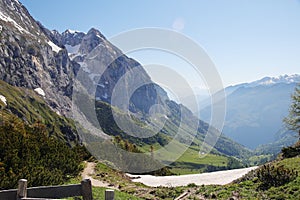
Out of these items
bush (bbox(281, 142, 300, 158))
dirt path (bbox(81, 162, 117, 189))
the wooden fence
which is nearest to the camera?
the wooden fence

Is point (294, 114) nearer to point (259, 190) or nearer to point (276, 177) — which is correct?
point (276, 177)

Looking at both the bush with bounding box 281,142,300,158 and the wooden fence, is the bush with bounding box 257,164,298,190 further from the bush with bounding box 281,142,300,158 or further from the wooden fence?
the wooden fence

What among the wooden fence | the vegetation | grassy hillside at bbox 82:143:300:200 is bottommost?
grassy hillside at bbox 82:143:300:200

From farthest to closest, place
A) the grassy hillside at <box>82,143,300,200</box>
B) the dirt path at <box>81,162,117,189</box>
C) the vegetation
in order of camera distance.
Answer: the dirt path at <box>81,162,117,189</box>, the vegetation, the grassy hillside at <box>82,143,300,200</box>

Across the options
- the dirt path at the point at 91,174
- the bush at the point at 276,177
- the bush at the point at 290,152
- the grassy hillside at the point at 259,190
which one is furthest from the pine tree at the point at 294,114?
the dirt path at the point at 91,174

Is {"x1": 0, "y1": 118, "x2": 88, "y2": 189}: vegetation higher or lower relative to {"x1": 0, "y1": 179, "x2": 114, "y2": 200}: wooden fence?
higher

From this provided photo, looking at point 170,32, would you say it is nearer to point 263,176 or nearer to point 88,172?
point 263,176

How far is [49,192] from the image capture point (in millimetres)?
9531

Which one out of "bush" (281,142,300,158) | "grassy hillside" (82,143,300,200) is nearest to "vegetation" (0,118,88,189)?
"grassy hillside" (82,143,300,200)

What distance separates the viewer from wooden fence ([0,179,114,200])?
886 cm

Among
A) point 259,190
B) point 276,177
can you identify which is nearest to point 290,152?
point 276,177

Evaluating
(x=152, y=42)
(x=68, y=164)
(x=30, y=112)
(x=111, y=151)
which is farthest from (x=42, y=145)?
(x=30, y=112)

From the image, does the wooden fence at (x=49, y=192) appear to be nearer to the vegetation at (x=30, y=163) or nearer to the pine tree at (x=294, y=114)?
the vegetation at (x=30, y=163)

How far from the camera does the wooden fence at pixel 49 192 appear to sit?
8.86m
